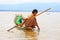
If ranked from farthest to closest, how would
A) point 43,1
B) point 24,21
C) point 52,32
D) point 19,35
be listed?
point 43,1 → point 24,21 → point 52,32 → point 19,35

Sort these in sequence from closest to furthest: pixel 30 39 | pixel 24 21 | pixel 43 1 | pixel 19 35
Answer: pixel 30 39, pixel 19 35, pixel 24 21, pixel 43 1

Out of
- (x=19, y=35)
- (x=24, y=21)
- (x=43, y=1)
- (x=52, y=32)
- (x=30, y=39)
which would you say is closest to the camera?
(x=30, y=39)

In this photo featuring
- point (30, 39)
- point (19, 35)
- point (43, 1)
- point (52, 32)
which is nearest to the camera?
point (30, 39)

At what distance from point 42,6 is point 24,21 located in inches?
180

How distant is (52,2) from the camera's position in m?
9.55

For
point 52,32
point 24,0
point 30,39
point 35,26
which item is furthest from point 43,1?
point 30,39

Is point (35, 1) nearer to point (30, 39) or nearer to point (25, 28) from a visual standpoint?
point (25, 28)

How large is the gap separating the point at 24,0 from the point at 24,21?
4.74 metres

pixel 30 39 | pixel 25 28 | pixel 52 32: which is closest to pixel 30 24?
pixel 25 28

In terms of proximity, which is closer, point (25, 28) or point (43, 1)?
point (25, 28)

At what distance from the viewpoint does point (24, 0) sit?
383 inches

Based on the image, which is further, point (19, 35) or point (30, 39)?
point (19, 35)

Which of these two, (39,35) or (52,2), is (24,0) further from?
(39,35)

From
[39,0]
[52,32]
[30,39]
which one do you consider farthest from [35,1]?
[30,39]
